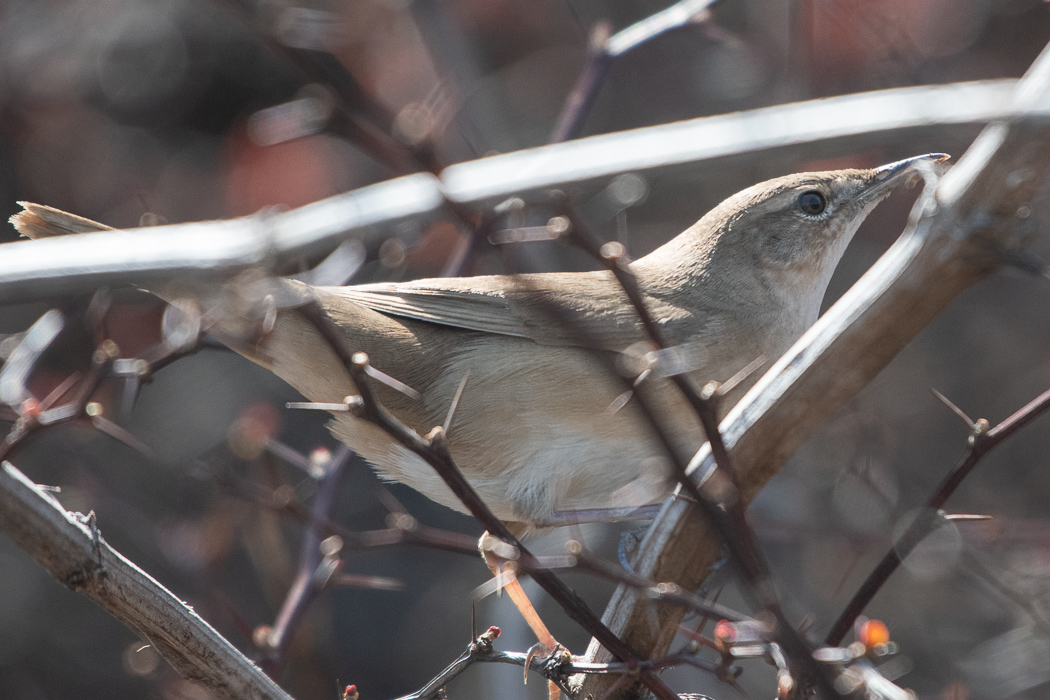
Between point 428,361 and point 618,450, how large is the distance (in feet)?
2.62

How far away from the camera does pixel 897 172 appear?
3469 millimetres

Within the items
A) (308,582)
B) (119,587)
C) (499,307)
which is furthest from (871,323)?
(308,582)

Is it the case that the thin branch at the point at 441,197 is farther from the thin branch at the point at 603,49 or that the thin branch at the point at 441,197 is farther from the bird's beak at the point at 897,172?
the thin branch at the point at 603,49

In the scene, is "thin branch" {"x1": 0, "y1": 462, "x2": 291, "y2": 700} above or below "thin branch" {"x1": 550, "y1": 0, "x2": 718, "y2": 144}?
below

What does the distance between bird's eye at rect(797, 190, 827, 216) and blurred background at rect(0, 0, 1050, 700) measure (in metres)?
1.09

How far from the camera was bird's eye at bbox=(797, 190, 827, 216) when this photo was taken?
3.63m

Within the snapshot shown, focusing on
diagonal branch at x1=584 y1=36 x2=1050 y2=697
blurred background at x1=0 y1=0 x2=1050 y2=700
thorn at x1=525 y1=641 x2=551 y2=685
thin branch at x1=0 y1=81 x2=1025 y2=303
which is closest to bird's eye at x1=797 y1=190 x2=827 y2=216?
blurred background at x1=0 y1=0 x2=1050 y2=700

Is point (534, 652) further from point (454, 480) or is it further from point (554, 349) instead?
point (554, 349)

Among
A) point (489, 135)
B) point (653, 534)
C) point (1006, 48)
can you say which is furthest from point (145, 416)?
point (1006, 48)

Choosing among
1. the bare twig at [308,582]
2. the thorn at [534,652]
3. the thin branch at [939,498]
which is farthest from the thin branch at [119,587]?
the thin branch at [939,498]

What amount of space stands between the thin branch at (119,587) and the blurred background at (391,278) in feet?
8.37

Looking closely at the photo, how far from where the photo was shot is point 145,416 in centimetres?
577

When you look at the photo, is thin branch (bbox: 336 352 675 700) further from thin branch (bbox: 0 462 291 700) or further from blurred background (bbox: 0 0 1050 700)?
blurred background (bbox: 0 0 1050 700)

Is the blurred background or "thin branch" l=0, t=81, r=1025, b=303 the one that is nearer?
"thin branch" l=0, t=81, r=1025, b=303
